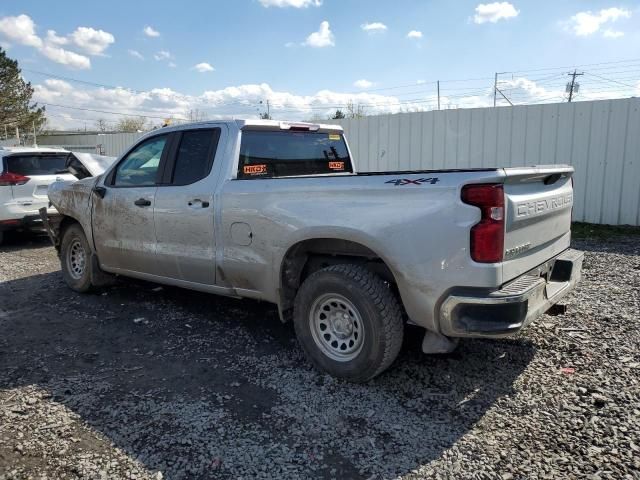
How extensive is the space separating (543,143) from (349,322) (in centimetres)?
843

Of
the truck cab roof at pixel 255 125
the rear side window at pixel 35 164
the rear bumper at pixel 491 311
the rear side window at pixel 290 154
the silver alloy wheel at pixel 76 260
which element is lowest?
the silver alloy wheel at pixel 76 260

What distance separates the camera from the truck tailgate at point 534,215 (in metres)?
3.09

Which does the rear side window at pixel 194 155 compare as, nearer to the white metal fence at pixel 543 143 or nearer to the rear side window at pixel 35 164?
the rear side window at pixel 35 164

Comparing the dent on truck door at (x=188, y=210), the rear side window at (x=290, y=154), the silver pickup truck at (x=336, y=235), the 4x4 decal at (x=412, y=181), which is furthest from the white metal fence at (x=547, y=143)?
the 4x4 decal at (x=412, y=181)

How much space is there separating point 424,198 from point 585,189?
851 cm

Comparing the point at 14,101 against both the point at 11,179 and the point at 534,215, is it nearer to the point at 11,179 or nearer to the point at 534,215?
the point at 11,179

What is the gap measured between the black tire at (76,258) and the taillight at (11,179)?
323cm

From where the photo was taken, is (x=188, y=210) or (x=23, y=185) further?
(x=23, y=185)

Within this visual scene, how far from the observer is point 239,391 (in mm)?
3582

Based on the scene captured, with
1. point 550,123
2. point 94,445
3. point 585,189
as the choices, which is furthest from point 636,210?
point 94,445

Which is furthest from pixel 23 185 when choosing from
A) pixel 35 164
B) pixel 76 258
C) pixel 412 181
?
pixel 412 181

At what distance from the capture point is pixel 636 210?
32.0ft

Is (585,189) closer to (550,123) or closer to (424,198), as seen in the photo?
(550,123)

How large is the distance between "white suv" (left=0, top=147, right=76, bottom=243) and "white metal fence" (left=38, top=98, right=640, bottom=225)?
721cm
